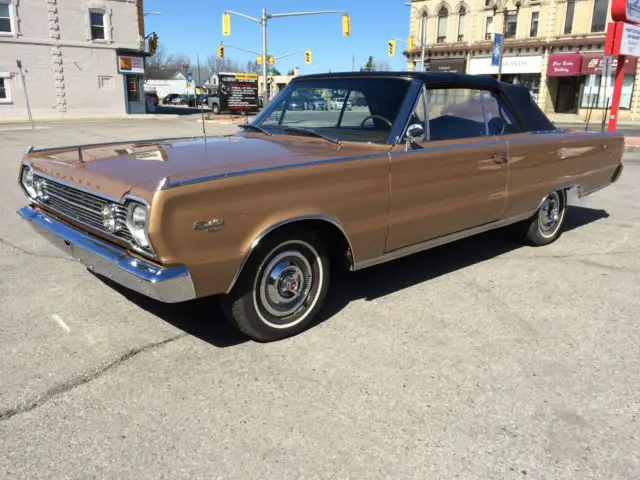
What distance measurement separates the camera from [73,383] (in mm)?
2932

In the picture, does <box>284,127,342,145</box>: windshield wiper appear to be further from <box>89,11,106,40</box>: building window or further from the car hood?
<box>89,11,106,40</box>: building window

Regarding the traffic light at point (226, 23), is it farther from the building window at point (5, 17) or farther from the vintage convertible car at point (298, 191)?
the vintage convertible car at point (298, 191)

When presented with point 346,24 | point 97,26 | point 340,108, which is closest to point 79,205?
point 340,108

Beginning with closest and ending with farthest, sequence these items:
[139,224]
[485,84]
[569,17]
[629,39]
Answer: [139,224]
[485,84]
[629,39]
[569,17]

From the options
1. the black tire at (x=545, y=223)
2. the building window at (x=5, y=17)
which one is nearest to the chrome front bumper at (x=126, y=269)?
the black tire at (x=545, y=223)

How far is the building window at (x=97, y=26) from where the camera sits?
3263 centimetres

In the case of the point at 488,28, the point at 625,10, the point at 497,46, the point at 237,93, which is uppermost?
the point at 488,28

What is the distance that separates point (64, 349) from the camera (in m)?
3.30

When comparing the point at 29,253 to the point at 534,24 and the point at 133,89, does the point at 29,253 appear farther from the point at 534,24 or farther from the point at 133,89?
the point at 534,24

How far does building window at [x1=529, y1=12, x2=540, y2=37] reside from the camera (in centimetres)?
3653

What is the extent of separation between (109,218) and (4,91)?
107 feet

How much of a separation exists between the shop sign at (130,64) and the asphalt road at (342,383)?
32.6m

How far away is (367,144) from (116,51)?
112ft

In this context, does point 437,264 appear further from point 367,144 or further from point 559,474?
point 559,474
